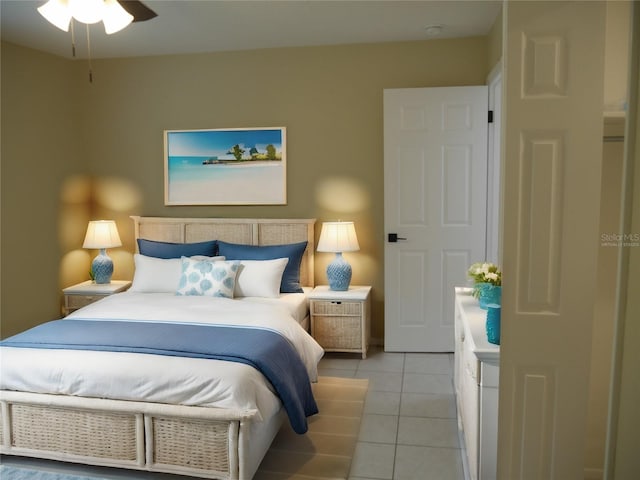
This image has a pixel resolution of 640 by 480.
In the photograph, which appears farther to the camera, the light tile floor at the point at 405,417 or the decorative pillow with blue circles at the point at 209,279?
the decorative pillow with blue circles at the point at 209,279

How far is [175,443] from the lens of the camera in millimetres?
2807

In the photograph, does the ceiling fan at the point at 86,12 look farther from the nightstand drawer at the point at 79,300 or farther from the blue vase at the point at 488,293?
the nightstand drawer at the point at 79,300

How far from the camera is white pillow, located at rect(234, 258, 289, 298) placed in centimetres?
450

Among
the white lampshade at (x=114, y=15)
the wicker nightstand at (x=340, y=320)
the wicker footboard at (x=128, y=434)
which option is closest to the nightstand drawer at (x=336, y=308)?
the wicker nightstand at (x=340, y=320)

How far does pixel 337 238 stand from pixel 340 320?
2.16 feet

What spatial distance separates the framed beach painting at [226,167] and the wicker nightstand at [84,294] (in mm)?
922

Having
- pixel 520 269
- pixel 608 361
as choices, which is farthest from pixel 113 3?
pixel 608 361

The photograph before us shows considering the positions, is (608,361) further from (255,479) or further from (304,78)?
(304,78)

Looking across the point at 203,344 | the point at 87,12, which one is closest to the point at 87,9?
the point at 87,12

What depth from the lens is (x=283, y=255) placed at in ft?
15.7

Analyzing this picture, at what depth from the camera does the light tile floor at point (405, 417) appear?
2.99m

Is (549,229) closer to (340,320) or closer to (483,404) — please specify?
(483,404)

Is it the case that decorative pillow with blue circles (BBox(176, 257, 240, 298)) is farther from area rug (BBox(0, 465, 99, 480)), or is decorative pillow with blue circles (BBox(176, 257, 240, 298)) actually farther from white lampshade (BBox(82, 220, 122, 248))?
area rug (BBox(0, 465, 99, 480))

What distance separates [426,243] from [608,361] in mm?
2456
